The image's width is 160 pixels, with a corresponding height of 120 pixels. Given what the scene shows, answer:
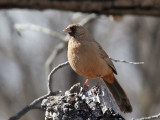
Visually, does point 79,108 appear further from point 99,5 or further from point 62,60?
point 62,60

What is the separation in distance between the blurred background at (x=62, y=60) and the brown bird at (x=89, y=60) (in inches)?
211

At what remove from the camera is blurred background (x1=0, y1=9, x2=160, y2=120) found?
425 inches

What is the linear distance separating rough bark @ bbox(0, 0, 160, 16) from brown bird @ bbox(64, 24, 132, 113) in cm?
68

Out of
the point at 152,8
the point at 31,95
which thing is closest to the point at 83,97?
the point at 152,8

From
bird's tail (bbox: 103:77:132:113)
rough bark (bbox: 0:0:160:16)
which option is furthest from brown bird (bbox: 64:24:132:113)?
rough bark (bbox: 0:0:160:16)

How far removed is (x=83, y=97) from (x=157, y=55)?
860cm

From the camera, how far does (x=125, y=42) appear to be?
1312cm

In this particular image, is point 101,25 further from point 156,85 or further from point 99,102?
point 99,102

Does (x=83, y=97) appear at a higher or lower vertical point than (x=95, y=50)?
lower

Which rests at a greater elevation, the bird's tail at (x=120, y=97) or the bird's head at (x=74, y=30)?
the bird's head at (x=74, y=30)

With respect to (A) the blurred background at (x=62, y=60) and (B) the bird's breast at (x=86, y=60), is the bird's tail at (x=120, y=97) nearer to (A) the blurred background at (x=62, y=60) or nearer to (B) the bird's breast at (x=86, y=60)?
(B) the bird's breast at (x=86, y=60)

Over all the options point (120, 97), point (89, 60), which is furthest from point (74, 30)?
point (120, 97)

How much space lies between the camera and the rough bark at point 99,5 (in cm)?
376

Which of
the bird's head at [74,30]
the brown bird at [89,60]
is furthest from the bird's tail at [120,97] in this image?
the bird's head at [74,30]
